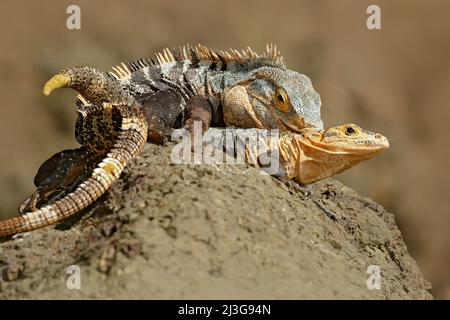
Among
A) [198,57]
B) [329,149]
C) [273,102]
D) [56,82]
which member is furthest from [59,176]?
[329,149]

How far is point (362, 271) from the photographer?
16.4ft

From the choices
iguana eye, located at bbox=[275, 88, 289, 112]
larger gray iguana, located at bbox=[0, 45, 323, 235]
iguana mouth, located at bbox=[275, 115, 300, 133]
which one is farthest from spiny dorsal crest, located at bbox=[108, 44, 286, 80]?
iguana mouth, located at bbox=[275, 115, 300, 133]

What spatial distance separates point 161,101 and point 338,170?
1.77 m

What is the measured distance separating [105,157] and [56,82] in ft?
2.12

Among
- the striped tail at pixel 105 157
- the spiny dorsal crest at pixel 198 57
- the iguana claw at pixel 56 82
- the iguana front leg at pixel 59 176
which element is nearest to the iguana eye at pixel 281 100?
the spiny dorsal crest at pixel 198 57

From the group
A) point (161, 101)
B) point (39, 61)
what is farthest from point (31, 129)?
point (161, 101)

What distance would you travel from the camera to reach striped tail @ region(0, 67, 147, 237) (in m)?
5.17

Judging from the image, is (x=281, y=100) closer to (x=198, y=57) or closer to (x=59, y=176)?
(x=198, y=57)

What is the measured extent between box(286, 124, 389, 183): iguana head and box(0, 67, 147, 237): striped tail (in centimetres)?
114

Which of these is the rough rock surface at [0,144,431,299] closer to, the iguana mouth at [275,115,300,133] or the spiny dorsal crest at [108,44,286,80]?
the iguana mouth at [275,115,300,133]

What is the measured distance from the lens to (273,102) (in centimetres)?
646

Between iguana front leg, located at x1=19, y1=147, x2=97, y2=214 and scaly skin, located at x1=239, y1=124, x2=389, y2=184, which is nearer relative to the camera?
scaly skin, located at x1=239, y1=124, x2=389, y2=184

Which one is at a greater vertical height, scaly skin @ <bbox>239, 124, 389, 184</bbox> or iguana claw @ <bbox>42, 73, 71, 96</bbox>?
iguana claw @ <bbox>42, 73, 71, 96</bbox>
